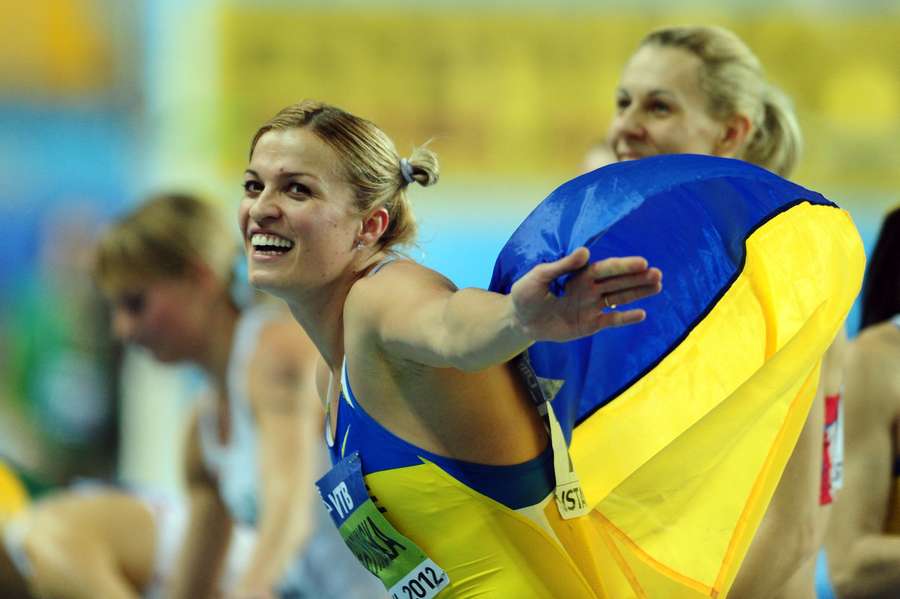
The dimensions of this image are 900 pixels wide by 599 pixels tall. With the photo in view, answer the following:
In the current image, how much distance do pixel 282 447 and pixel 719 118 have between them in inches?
64.6

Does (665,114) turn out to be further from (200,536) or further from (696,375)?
(200,536)

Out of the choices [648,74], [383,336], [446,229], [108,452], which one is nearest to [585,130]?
[446,229]

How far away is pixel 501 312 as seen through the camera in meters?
1.79

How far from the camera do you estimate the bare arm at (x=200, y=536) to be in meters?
4.44

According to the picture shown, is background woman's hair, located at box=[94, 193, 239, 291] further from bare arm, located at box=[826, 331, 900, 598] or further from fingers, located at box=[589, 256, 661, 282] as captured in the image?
fingers, located at box=[589, 256, 661, 282]

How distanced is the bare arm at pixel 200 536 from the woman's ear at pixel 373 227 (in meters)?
2.25

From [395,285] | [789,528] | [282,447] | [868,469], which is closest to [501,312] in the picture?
[395,285]

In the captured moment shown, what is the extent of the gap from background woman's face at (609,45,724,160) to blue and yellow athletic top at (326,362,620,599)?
0.99 m

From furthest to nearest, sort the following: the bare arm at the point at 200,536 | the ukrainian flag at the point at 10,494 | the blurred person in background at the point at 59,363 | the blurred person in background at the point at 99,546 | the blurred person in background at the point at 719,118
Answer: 1. the blurred person in background at the point at 59,363
2. the ukrainian flag at the point at 10,494
3. the blurred person in background at the point at 99,546
4. the bare arm at the point at 200,536
5. the blurred person in background at the point at 719,118

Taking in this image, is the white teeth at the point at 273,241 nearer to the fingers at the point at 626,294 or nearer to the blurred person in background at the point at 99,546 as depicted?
the fingers at the point at 626,294

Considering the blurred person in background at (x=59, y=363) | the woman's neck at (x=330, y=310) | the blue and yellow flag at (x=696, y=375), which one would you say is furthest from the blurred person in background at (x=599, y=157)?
the blurred person in background at (x=59, y=363)

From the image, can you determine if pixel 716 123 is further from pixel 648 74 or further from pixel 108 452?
pixel 108 452

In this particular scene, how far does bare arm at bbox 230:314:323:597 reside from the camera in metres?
4.00

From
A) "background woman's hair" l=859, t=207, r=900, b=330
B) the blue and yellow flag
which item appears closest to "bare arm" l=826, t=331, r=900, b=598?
"background woman's hair" l=859, t=207, r=900, b=330
